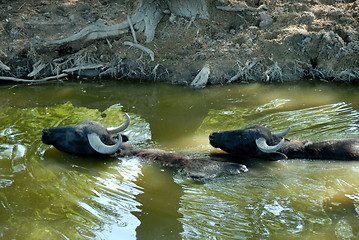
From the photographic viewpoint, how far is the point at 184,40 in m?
12.6

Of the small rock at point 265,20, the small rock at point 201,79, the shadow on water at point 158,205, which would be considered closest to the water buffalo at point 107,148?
the shadow on water at point 158,205

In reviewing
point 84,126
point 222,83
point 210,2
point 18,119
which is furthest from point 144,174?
point 210,2

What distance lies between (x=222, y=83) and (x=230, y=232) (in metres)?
7.04

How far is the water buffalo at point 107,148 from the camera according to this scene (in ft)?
21.4

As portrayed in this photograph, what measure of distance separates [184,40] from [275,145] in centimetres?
661

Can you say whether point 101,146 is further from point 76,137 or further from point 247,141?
point 247,141

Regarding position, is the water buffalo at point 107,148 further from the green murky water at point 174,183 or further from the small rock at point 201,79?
the small rock at point 201,79

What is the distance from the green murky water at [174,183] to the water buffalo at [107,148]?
0.19m

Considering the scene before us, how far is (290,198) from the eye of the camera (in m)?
5.64

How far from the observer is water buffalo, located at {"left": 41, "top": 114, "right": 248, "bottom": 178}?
654 centimetres

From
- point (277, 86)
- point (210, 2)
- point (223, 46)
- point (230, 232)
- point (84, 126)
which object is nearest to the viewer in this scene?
point (230, 232)

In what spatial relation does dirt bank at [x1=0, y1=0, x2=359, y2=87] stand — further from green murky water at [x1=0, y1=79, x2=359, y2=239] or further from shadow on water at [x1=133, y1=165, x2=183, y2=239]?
shadow on water at [x1=133, y1=165, x2=183, y2=239]

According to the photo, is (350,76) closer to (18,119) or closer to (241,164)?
(241,164)

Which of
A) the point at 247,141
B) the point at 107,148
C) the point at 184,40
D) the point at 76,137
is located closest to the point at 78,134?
the point at 76,137
